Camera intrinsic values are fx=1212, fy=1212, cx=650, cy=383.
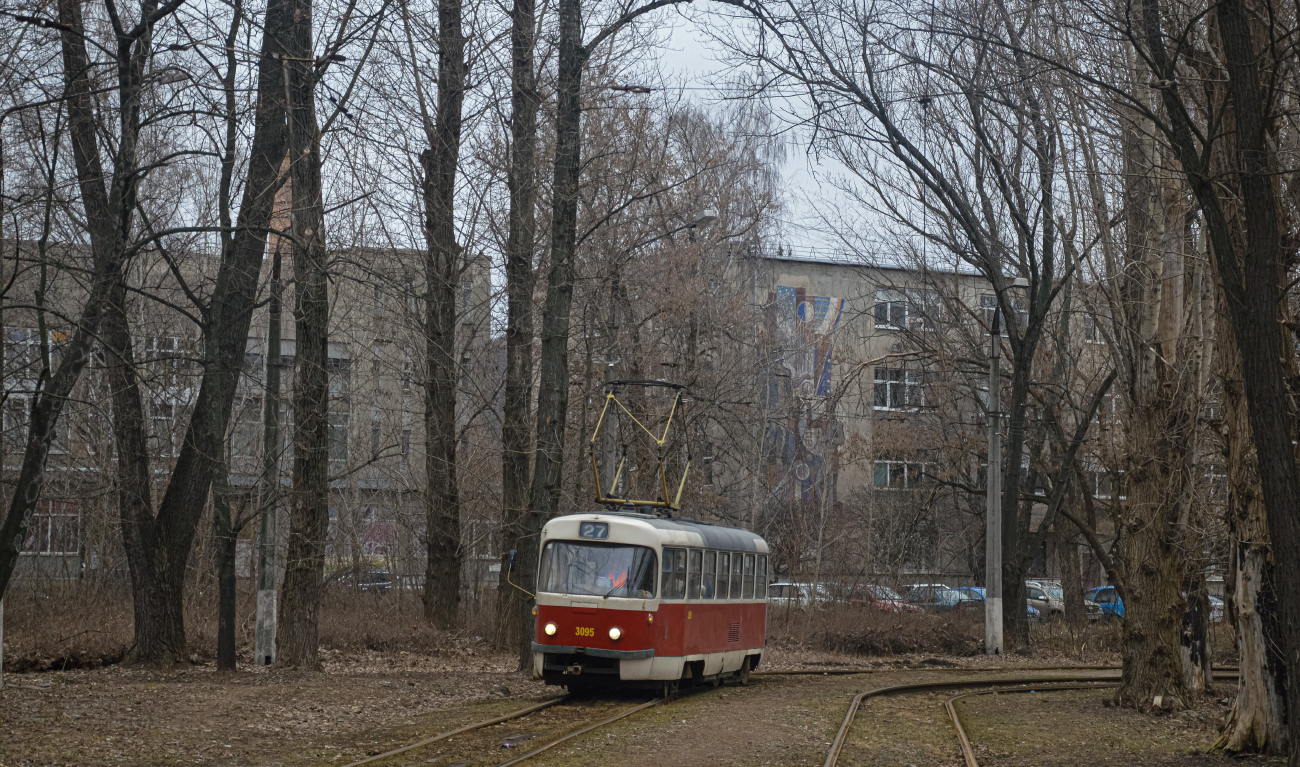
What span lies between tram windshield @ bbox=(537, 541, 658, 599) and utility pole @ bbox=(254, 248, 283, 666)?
13.0 feet

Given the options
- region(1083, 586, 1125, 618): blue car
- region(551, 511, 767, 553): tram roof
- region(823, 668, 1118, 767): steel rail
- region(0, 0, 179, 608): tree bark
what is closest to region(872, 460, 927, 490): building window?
region(1083, 586, 1125, 618): blue car

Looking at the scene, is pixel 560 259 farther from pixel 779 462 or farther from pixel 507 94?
pixel 779 462

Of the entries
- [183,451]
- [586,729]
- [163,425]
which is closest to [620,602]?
[586,729]

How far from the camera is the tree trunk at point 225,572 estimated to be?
1656cm

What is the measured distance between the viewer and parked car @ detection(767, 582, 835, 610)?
32688mm

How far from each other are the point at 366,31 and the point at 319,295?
4.16m

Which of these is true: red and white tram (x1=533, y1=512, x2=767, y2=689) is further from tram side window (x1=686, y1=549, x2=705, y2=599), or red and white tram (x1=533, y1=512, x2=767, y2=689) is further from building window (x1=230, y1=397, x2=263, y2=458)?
building window (x1=230, y1=397, x2=263, y2=458)

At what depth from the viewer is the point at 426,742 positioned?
11.2m

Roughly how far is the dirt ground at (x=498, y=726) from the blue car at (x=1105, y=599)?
20561 millimetres

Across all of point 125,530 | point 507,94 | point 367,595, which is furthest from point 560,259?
point 367,595

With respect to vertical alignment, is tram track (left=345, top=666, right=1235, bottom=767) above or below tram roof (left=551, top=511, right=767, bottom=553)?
below

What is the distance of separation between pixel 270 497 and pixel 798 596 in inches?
750

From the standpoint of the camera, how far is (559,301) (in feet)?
61.3

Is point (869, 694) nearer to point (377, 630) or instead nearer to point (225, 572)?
point (225, 572)
